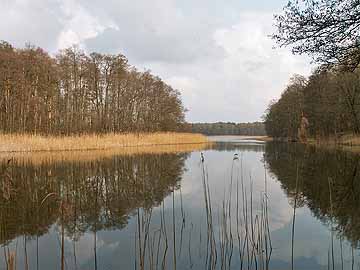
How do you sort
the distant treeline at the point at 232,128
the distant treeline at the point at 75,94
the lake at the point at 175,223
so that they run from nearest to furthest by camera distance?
the lake at the point at 175,223
the distant treeline at the point at 75,94
the distant treeline at the point at 232,128

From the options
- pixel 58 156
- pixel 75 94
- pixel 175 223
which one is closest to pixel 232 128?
pixel 75 94

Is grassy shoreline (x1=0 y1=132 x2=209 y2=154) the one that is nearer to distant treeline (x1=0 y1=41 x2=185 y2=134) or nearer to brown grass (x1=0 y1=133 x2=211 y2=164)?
brown grass (x1=0 y1=133 x2=211 y2=164)

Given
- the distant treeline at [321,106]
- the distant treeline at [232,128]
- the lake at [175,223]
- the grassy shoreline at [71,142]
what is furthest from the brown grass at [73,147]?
the distant treeline at [232,128]

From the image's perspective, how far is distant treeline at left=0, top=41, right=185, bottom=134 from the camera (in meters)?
19.2

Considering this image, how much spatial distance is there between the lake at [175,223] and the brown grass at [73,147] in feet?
19.3

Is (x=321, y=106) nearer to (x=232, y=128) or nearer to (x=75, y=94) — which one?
(x=75, y=94)

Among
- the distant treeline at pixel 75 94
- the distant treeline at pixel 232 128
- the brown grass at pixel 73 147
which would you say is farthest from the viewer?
the distant treeline at pixel 232 128

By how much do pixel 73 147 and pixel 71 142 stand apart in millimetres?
289

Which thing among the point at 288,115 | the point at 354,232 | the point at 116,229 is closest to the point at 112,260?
the point at 116,229

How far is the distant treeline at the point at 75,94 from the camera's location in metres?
19.2

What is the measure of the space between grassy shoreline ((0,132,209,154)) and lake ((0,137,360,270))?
8.63 m

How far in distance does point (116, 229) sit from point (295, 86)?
33667mm

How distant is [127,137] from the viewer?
2342 cm

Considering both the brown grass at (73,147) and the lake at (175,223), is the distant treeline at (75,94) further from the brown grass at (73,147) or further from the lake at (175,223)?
the lake at (175,223)
